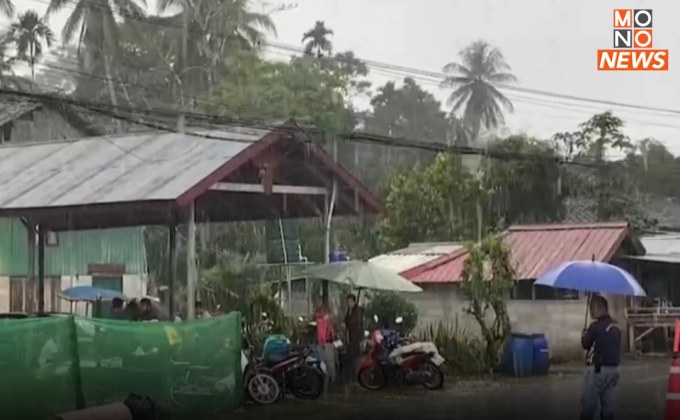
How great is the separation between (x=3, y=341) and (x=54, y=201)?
372 cm

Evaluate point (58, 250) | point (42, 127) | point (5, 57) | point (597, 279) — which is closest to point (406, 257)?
point (597, 279)

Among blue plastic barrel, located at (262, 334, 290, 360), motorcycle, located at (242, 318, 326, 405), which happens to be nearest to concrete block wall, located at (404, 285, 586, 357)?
blue plastic barrel, located at (262, 334, 290, 360)

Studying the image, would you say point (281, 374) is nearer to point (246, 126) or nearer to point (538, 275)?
point (246, 126)

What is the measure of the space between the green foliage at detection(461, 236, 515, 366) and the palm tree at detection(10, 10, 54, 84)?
243 inches

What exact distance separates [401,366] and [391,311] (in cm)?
123

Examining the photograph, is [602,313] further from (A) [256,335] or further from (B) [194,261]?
(B) [194,261]

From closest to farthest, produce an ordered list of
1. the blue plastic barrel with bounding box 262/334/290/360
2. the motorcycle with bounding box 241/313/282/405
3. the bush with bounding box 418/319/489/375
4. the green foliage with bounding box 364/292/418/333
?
the motorcycle with bounding box 241/313/282/405 < the blue plastic barrel with bounding box 262/334/290/360 < the green foliage with bounding box 364/292/418/333 < the bush with bounding box 418/319/489/375

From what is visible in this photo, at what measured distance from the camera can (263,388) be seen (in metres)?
11.0

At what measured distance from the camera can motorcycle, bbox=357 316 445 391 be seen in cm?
1257

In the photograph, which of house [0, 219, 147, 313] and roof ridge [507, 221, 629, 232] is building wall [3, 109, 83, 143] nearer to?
house [0, 219, 147, 313]

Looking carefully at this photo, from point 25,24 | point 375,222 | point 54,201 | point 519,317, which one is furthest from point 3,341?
point 519,317

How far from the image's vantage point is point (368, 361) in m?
12.7

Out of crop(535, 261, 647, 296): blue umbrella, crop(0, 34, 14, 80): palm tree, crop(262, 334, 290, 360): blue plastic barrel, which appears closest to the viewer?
crop(535, 261, 647, 296): blue umbrella

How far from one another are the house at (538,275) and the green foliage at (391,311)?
13 centimetres
